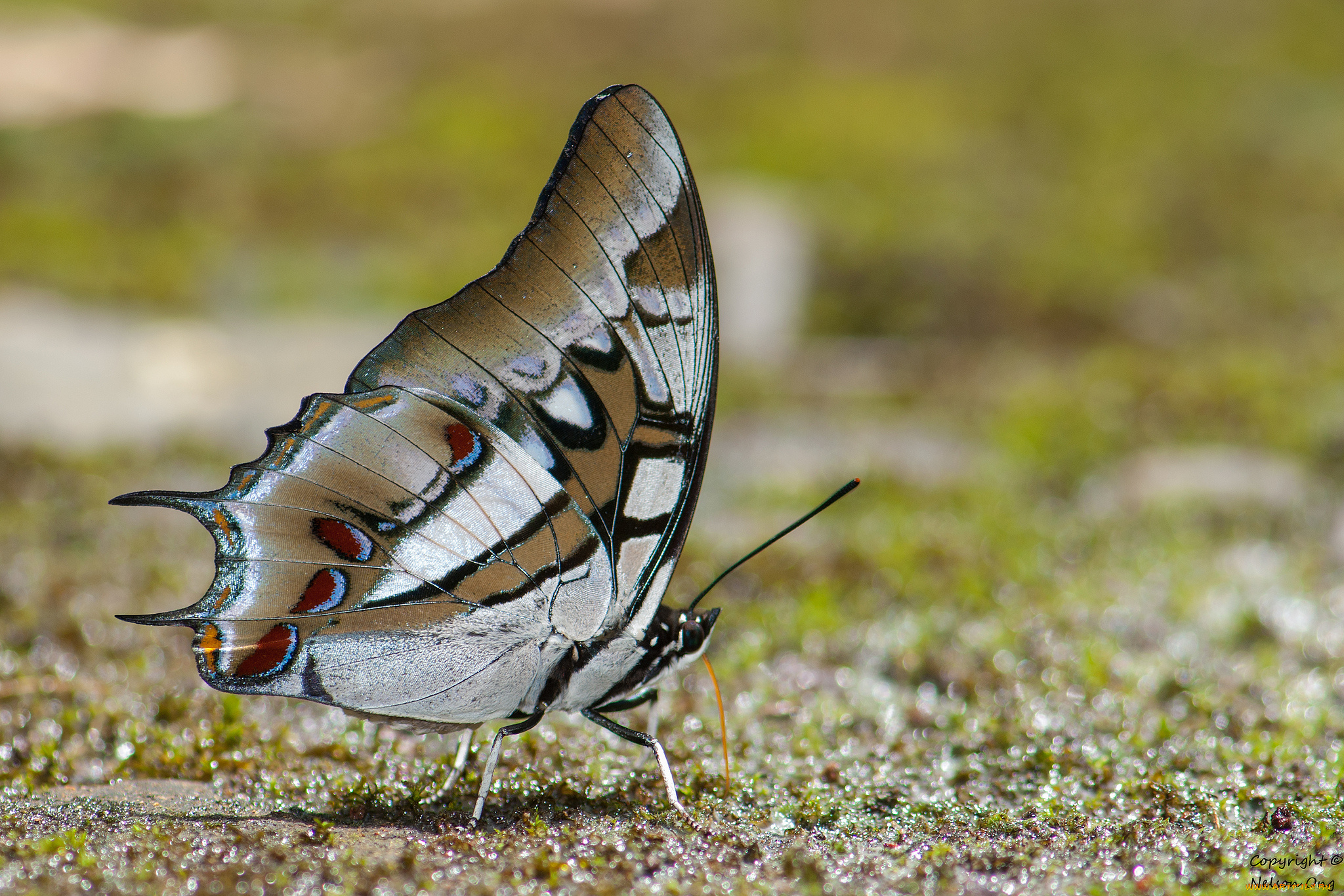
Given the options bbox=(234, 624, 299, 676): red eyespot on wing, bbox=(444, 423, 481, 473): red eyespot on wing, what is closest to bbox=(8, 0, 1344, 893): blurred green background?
bbox=(234, 624, 299, 676): red eyespot on wing

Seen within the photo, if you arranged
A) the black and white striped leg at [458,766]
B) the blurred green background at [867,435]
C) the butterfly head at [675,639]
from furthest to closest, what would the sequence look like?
the blurred green background at [867,435]
the black and white striped leg at [458,766]
the butterfly head at [675,639]

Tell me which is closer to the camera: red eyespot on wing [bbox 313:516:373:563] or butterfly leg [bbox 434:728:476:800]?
red eyespot on wing [bbox 313:516:373:563]

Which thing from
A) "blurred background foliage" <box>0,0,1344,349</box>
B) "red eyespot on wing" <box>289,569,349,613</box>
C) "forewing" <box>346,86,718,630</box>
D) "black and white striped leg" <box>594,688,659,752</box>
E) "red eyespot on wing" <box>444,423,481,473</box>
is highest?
"blurred background foliage" <box>0,0,1344,349</box>

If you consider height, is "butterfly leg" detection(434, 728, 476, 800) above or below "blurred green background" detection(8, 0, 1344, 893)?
below

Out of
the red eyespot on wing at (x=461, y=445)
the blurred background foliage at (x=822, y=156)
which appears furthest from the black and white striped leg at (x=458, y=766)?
the blurred background foliage at (x=822, y=156)

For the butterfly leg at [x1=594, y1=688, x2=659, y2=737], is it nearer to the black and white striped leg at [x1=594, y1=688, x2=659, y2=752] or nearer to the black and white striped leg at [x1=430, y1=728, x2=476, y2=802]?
the black and white striped leg at [x1=594, y1=688, x2=659, y2=752]

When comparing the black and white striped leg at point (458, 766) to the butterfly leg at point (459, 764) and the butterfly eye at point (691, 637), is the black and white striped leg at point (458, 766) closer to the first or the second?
the butterfly leg at point (459, 764)

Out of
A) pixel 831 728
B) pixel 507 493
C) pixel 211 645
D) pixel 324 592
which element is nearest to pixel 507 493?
pixel 507 493

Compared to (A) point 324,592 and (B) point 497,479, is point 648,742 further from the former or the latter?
(A) point 324,592
